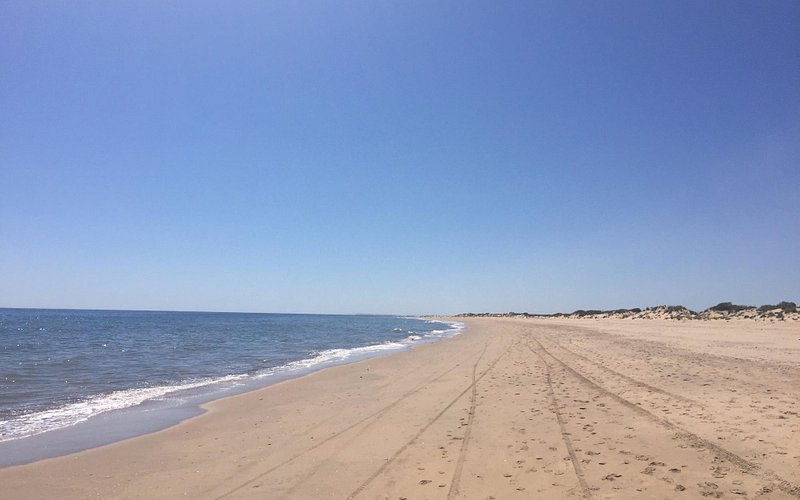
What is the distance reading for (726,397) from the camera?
9.55 meters

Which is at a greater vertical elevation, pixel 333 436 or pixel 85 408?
pixel 333 436

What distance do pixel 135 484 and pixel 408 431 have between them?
15.0ft

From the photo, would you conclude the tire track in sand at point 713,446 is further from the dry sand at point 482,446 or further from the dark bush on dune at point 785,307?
the dark bush on dune at point 785,307

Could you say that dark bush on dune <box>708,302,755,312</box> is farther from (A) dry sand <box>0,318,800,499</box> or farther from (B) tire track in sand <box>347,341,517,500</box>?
(B) tire track in sand <box>347,341,517,500</box>

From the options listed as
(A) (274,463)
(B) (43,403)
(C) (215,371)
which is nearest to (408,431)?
(A) (274,463)

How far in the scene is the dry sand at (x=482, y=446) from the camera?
5.59 m

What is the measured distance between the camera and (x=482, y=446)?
7188 mm

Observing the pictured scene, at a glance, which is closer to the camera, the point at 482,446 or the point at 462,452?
the point at 462,452

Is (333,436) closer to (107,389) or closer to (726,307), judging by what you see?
(107,389)

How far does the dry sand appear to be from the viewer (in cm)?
559

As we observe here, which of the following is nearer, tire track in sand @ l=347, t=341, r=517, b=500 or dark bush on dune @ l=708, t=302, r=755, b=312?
tire track in sand @ l=347, t=341, r=517, b=500

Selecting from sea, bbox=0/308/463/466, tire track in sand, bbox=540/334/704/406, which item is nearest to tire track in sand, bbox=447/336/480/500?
tire track in sand, bbox=540/334/704/406

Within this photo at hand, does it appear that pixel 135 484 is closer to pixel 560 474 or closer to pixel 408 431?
pixel 408 431

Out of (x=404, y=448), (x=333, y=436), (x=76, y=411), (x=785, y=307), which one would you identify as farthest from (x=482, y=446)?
(x=785, y=307)
